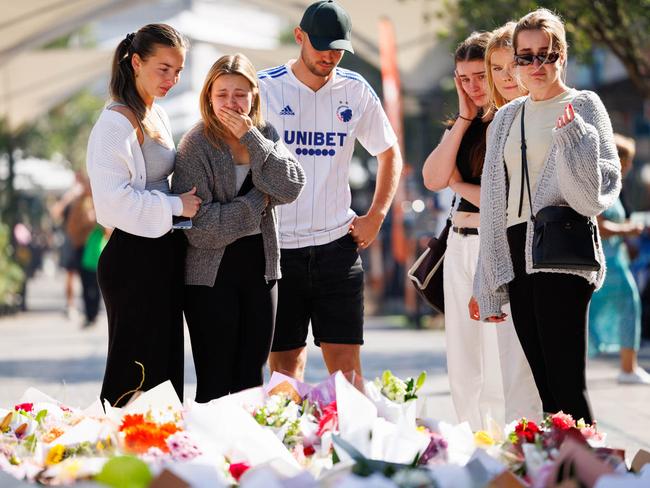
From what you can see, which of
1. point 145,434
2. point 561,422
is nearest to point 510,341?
point 561,422

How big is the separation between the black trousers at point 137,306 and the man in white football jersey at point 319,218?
2.53 feet

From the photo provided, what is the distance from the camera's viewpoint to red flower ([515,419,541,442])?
373 cm

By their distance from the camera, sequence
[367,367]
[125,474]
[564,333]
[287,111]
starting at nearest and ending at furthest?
1. [125,474]
2. [564,333]
3. [287,111]
4. [367,367]

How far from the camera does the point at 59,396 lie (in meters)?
9.41

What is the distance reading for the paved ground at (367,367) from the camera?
8461 millimetres

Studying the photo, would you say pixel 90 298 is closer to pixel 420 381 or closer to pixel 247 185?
pixel 247 185

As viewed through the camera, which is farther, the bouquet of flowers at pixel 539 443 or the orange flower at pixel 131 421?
the orange flower at pixel 131 421

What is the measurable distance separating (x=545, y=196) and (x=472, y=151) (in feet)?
3.54

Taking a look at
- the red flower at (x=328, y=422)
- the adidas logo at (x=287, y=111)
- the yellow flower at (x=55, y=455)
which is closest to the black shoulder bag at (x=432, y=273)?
the adidas logo at (x=287, y=111)

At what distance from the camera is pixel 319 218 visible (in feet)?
20.2

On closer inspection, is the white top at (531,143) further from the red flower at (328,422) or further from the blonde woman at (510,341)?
the red flower at (328,422)

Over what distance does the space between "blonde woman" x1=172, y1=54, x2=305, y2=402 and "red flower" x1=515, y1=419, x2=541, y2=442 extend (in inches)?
71.8

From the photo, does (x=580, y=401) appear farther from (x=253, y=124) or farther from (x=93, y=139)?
(x=93, y=139)

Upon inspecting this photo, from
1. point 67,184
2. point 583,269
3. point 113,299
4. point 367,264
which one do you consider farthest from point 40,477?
point 67,184
